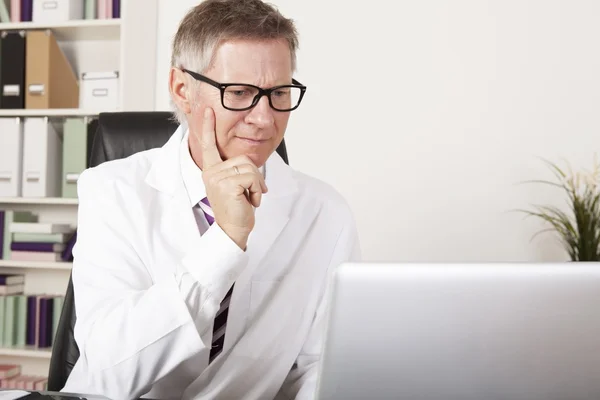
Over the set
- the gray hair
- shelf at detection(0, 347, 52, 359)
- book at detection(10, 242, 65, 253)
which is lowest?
shelf at detection(0, 347, 52, 359)

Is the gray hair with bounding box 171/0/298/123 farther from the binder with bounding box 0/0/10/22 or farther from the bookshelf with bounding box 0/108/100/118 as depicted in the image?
the binder with bounding box 0/0/10/22

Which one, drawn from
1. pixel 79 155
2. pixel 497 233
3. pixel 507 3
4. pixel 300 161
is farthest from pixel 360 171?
pixel 79 155

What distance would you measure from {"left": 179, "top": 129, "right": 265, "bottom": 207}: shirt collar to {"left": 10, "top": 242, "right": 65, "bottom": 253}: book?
1.90 meters

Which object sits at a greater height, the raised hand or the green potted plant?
the raised hand

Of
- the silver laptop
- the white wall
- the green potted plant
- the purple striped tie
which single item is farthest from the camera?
the white wall

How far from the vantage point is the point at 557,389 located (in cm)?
63

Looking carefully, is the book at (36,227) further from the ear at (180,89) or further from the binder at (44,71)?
the ear at (180,89)

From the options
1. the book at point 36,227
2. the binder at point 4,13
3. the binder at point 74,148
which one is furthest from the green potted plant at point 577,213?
the binder at point 4,13

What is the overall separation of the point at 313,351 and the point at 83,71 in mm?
2502

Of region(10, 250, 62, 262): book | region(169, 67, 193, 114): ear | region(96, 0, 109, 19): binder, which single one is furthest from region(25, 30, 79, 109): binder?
region(169, 67, 193, 114): ear

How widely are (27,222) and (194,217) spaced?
217 centimetres

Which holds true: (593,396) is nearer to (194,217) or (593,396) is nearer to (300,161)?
(194,217)

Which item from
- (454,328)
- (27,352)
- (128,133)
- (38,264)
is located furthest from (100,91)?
(454,328)

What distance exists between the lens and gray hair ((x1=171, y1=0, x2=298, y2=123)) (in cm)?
115
